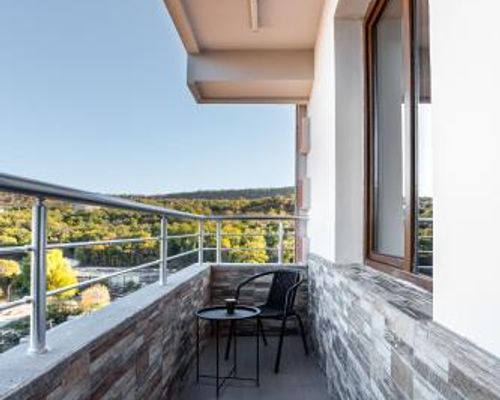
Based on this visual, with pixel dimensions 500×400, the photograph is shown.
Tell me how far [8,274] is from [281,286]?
278 centimetres

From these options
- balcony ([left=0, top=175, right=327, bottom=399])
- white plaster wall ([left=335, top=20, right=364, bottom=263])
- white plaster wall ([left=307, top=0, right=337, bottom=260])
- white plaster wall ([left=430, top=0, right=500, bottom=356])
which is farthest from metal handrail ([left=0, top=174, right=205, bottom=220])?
white plaster wall ([left=307, top=0, right=337, bottom=260])

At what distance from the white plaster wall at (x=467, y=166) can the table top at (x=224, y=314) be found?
1.93 meters

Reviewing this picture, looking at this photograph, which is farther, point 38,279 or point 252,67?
point 252,67

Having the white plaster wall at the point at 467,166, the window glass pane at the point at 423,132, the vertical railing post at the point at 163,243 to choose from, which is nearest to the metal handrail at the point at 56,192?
the vertical railing post at the point at 163,243

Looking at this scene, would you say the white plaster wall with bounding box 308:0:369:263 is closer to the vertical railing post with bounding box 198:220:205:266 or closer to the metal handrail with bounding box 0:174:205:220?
the metal handrail with bounding box 0:174:205:220

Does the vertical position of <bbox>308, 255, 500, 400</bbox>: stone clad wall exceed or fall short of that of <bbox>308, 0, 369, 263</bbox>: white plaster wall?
it falls short

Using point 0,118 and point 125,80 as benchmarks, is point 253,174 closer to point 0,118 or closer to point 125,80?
point 125,80

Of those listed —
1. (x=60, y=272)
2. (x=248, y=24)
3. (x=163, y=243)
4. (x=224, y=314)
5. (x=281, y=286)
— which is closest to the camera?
(x=60, y=272)

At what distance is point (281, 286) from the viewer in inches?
166

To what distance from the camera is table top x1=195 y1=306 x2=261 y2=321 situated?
121 inches

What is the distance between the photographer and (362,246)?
9.77 ft

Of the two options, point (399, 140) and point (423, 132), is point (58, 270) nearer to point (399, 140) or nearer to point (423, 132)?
point (399, 140)

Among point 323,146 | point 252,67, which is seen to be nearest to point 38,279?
point 323,146

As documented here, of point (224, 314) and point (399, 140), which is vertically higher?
point (399, 140)
